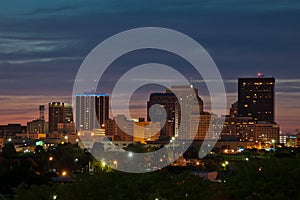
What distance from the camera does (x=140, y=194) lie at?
38594 mm

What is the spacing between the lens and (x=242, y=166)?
3134 cm

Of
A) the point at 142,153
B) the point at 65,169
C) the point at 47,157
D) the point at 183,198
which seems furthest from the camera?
the point at 142,153

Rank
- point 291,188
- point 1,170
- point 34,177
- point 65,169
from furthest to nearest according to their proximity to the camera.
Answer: point 65,169 → point 1,170 → point 34,177 → point 291,188

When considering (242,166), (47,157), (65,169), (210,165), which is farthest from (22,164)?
(242,166)

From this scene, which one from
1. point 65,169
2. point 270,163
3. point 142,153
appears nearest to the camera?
point 270,163

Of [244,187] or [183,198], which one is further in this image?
[183,198]

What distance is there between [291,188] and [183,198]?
9.22m

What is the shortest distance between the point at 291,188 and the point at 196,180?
11973 millimetres

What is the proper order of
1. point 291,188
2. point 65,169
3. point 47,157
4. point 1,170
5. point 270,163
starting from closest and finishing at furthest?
point 291,188 → point 270,163 → point 1,170 → point 65,169 → point 47,157

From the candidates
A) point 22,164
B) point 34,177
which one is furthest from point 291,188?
point 22,164

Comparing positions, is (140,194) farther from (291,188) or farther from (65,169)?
(65,169)

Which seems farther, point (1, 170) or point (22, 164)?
point (22, 164)

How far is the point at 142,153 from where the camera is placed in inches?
4715

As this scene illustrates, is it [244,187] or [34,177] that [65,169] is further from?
[244,187]
